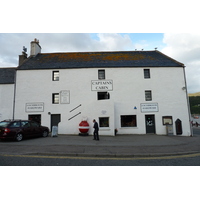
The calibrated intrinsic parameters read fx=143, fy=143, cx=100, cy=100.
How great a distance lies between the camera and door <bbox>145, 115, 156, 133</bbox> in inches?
628

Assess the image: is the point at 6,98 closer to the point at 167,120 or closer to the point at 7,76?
the point at 7,76

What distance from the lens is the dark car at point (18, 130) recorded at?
383 inches

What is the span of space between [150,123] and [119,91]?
197 inches

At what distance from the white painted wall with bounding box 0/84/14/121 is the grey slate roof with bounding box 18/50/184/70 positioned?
2721 millimetres

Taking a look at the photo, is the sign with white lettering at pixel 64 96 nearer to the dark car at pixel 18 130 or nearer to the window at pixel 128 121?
the dark car at pixel 18 130

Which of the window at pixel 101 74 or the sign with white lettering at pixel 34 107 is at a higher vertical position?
the window at pixel 101 74

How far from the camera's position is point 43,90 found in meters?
16.3

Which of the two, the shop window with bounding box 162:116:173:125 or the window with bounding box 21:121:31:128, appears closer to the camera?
the window with bounding box 21:121:31:128

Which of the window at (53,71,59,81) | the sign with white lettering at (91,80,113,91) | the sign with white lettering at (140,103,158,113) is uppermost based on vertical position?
the window at (53,71,59,81)

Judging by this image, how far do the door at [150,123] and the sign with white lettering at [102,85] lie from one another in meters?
5.41

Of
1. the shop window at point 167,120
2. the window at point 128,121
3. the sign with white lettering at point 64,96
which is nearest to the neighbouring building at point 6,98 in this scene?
the sign with white lettering at point 64,96

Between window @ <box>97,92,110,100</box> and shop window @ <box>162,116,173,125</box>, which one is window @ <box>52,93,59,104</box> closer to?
window @ <box>97,92,110,100</box>

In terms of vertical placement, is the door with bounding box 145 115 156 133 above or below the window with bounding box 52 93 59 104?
below

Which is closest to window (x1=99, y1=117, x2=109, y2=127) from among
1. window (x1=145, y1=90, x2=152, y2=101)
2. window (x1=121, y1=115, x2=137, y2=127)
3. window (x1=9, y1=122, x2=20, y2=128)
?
window (x1=121, y1=115, x2=137, y2=127)
